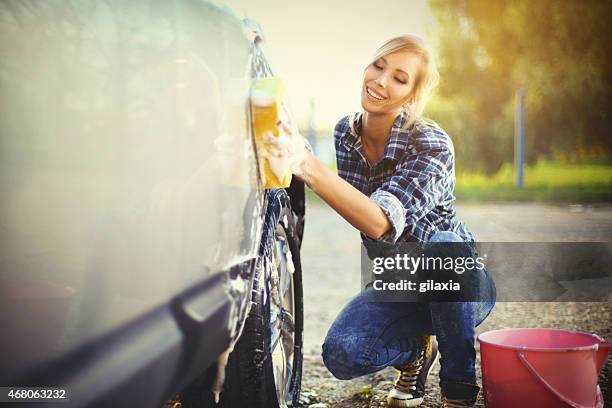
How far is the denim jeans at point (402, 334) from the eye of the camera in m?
2.01

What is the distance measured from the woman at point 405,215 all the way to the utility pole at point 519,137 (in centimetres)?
99

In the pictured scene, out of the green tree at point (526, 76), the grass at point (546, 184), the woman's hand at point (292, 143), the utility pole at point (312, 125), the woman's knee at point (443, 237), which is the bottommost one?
the woman's knee at point (443, 237)

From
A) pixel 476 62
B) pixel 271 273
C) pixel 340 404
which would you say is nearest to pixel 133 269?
pixel 271 273

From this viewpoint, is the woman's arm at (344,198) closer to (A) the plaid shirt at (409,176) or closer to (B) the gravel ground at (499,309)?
(A) the plaid shirt at (409,176)

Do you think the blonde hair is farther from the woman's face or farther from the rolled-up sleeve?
the rolled-up sleeve

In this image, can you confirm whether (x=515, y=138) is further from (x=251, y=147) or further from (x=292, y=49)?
Answer: (x=251, y=147)

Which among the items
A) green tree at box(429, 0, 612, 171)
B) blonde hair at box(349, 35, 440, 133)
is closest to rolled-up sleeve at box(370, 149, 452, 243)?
blonde hair at box(349, 35, 440, 133)

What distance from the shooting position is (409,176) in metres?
1.91

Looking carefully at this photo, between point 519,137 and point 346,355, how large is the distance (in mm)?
1526

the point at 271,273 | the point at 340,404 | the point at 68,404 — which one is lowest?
the point at 340,404

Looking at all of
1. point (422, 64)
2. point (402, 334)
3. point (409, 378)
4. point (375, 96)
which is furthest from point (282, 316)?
point (422, 64)

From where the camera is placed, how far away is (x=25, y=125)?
774 millimetres

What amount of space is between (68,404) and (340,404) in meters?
1.52

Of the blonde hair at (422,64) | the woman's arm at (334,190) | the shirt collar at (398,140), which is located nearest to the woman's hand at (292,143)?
the woman's arm at (334,190)
